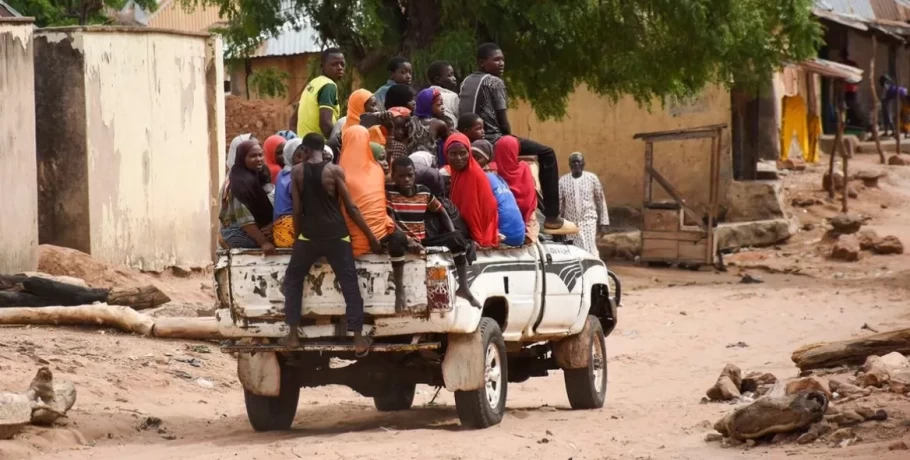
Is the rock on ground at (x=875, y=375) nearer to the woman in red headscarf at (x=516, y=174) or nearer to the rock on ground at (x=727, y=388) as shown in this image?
the rock on ground at (x=727, y=388)

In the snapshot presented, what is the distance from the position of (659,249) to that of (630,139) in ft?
11.0

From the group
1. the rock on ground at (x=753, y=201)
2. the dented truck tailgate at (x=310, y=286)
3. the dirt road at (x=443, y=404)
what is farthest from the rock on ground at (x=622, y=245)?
the dented truck tailgate at (x=310, y=286)

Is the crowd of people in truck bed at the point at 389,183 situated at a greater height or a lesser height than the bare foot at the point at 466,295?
greater

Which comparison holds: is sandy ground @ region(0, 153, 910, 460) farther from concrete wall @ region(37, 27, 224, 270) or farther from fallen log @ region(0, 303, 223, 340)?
concrete wall @ region(37, 27, 224, 270)

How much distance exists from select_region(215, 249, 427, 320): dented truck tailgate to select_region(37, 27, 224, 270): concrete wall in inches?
230

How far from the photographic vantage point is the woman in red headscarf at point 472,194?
9320 mm

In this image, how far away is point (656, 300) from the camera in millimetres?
18469

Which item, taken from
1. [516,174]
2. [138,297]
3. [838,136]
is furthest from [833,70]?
[516,174]

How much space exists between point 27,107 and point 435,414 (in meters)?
5.37

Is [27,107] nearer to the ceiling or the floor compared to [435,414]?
nearer to the ceiling

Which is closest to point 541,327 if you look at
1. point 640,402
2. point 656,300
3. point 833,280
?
point 640,402

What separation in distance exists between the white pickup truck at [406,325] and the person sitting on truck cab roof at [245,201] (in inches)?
9.5

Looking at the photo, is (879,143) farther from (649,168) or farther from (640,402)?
(640,402)

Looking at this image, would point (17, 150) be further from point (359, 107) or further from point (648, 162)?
point (648, 162)
